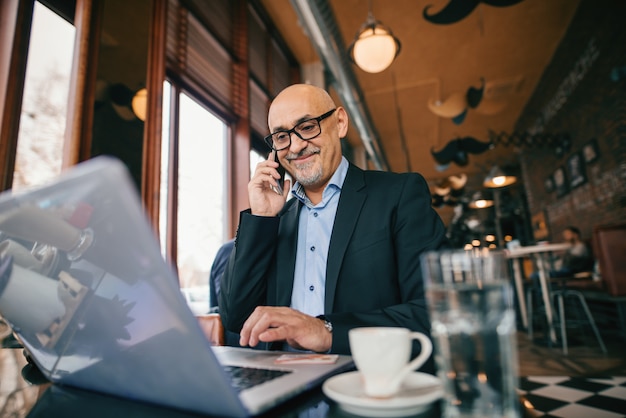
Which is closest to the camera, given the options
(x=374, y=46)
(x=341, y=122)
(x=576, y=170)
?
(x=341, y=122)

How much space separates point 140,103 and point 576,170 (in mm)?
6469

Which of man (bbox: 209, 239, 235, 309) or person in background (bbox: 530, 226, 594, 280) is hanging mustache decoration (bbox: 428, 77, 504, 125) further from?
man (bbox: 209, 239, 235, 309)

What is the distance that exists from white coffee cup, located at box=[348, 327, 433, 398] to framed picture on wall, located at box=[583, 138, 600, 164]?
629 cm

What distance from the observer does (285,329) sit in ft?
2.38

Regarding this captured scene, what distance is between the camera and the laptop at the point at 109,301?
1.14ft

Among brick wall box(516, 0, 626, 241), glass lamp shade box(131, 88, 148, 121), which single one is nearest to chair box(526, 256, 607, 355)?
brick wall box(516, 0, 626, 241)

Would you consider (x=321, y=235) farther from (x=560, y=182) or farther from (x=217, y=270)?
(x=560, y=182)

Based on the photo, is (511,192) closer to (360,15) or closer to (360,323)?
(360,15)

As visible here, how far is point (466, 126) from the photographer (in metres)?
8.66

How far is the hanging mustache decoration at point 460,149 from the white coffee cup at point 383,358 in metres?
7.55

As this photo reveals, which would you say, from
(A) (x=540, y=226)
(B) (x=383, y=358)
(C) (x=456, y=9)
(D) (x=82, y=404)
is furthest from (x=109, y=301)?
(A) (x=540, y=226)

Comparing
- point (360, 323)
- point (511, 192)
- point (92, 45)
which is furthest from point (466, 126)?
point (360, 323)

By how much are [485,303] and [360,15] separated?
196 inches

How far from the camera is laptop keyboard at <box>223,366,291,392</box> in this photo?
0.51m
